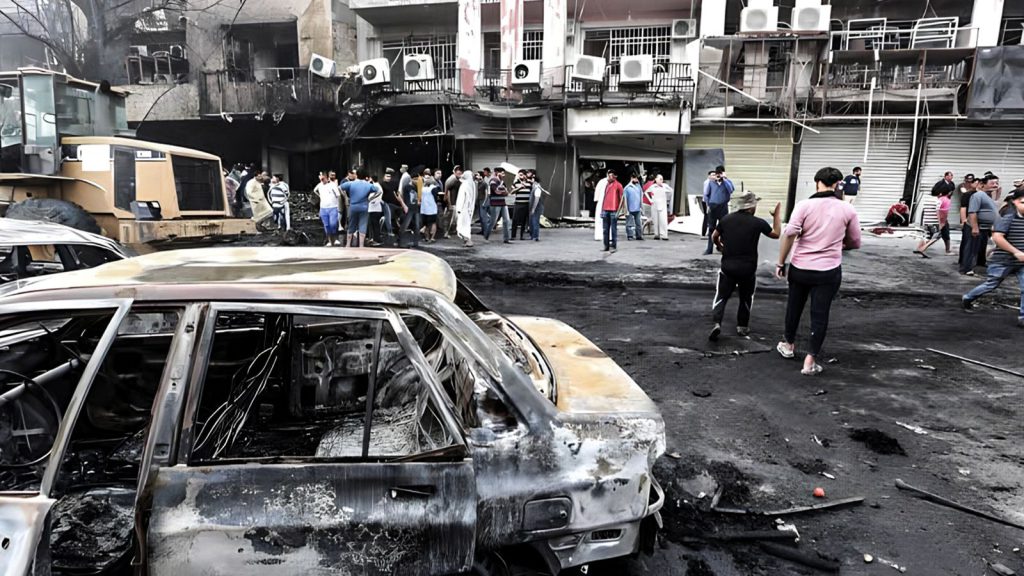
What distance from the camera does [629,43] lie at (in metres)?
18.6

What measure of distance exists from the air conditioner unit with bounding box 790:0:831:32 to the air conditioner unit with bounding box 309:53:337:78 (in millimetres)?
13191

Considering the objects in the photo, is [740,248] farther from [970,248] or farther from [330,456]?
[970,248]

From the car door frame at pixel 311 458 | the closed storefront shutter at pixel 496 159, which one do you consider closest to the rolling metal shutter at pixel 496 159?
the closed storefront shutter at pixel 496 159

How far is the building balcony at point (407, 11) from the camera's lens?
1803cm

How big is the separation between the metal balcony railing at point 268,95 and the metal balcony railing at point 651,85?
7.43 metres

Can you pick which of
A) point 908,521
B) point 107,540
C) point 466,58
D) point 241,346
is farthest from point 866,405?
point 466,58

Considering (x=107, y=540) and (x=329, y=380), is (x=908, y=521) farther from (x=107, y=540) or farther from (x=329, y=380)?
(x=107, y=540)

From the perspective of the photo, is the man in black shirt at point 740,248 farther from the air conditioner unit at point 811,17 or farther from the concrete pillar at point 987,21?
the concrete pillar at point 987,21

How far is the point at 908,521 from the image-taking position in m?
3.07

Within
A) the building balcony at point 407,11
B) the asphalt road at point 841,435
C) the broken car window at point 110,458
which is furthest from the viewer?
the building balcony at point 407,11

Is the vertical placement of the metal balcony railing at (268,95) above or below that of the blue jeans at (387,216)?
above

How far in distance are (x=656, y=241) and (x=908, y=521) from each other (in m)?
11.4

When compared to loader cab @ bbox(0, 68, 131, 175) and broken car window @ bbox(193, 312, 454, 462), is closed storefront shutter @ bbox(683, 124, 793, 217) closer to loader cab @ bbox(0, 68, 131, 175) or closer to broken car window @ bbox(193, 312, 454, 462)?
loader cab @ bbox(0, 68, 131, 175)

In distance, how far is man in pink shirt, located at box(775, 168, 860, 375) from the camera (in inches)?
196
